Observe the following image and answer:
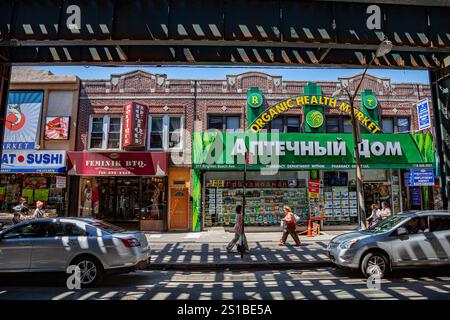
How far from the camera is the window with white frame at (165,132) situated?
1714 centimetres

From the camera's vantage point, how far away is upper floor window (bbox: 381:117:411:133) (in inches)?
709

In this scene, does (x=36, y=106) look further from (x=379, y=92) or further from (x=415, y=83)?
(x=415, y=83)

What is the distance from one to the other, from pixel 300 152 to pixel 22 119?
15043mm

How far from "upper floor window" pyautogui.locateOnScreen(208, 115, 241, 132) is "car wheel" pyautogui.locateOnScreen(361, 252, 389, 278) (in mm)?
10935

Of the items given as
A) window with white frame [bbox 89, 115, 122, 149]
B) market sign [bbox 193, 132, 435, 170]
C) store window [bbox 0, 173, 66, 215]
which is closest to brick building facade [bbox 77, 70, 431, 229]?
window with white frame [bbox 89, 115, 122, 149]

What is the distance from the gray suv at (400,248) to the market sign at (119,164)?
1053 centimetres

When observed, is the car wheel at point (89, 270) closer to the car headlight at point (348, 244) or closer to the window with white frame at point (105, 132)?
the car headlight at point (348, 244)

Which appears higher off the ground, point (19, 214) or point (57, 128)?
point (57, 128)

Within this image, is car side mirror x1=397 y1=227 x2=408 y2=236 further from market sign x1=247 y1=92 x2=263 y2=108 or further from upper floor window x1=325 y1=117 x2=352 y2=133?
market sign x1=247 y1=92 x2=263 y2=108

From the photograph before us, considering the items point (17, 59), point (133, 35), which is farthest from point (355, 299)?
point (17, 59)

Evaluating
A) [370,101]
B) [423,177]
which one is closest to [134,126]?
[370,101]

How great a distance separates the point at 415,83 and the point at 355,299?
1677 centimetres

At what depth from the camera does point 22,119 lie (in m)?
17.0

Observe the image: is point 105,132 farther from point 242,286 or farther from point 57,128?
point 242,286
